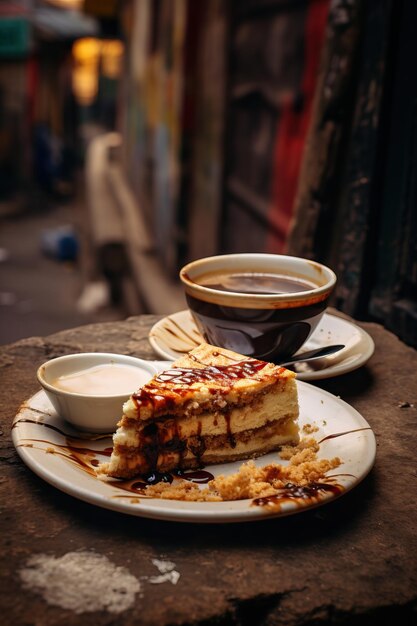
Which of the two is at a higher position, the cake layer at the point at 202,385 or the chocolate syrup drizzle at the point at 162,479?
the cake layer at the point at 202,385

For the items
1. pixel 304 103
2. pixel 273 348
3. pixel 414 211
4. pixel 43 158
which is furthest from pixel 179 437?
pixel 43 158

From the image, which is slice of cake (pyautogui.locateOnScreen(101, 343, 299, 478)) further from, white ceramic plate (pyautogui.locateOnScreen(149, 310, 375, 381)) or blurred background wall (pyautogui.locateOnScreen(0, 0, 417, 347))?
blurred background wall (pyautogui.locateOnScreen(0, 0, 417, 347))

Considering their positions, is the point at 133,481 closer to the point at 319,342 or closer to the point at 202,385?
the point at 202,385

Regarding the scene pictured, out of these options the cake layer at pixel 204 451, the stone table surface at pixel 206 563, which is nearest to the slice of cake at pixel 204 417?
the cake layer at pixel 204 451

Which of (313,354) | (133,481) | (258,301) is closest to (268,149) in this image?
(313,354)

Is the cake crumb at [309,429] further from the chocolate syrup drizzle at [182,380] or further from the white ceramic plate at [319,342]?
the white ceramic plate at [319,342]

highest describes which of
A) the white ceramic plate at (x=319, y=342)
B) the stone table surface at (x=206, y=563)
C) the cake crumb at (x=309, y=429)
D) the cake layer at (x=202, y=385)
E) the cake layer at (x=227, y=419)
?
the cake layer at (x=202, y=385)

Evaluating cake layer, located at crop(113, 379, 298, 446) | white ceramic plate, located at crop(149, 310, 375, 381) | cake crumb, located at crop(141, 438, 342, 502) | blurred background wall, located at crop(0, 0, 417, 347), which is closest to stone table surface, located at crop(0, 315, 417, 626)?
cake crumb, located at crop(141, 438, 342, 502)

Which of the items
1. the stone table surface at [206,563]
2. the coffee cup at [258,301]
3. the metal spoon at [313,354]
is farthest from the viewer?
the metal spoon at [313,354]
